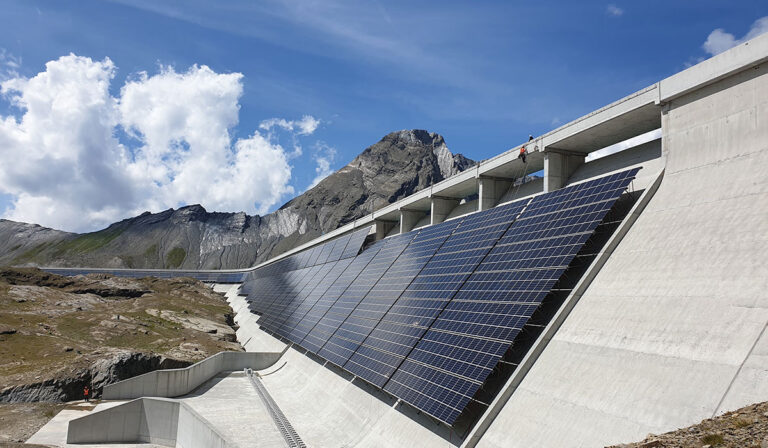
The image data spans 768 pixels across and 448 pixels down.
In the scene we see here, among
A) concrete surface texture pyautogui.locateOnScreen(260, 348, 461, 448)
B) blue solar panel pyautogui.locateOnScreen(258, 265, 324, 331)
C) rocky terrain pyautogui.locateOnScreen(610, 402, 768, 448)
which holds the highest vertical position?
blue solar panel pyautogui.locateOnScreen(258, 265, 324, 331)

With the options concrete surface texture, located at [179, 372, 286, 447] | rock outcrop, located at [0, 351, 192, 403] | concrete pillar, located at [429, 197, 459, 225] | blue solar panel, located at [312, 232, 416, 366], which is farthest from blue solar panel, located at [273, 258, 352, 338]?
concrete pillar, located at [429, 197, 459, 225]

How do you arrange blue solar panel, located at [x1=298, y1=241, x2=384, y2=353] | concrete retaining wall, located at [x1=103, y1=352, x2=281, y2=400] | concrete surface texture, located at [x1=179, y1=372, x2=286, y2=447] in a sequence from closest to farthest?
concrete surface texture, located at [x1=179, y1=372, x2=286, y2=447]
concrete retaining wall, located at [x1=103, y1=352, x2=281, y2=400]
blue solar panel, located at [x1=298, y1=241, x2=384, y2=353]

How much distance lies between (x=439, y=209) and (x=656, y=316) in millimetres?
26473

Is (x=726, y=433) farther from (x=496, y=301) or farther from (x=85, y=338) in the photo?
(x=85, y=338)

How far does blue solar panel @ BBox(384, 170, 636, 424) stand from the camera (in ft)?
51.3

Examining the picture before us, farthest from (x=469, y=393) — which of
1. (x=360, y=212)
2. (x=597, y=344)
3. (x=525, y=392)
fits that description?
(x=360, y=212)

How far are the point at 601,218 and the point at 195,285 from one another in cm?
9341

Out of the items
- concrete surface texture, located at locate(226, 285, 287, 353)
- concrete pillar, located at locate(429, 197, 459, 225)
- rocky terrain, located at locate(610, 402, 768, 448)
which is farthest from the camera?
concrete surface texture, located at locate(226, 285, 287, 353)

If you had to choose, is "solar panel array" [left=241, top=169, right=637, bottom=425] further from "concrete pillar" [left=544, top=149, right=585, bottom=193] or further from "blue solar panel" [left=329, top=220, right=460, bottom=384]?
"concrete pillar" [left=544, top=149, right=585, bottom=193]

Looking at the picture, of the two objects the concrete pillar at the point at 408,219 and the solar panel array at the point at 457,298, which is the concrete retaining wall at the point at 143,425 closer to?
the solar panel array at the point at 457,298

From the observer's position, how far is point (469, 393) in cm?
1484

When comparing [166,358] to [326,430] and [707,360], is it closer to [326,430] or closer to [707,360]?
[326,430]

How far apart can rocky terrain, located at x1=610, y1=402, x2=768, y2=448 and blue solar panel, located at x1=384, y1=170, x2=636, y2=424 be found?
601 centimetres

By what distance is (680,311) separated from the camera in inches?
497
